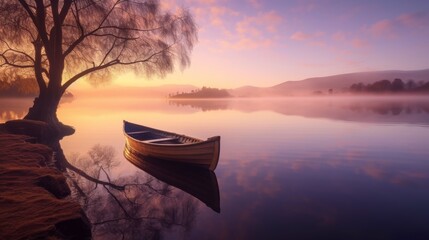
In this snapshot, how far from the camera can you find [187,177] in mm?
11055

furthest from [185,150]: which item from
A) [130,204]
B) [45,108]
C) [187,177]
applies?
[45,108]

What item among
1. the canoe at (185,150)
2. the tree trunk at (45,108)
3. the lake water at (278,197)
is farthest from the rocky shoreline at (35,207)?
the tree trunk at (45,108)

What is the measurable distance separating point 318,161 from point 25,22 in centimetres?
2053

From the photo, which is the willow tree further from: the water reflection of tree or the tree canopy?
the water reflection of tree

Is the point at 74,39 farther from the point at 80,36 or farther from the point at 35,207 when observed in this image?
the point at 35,207

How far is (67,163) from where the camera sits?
13.9 m

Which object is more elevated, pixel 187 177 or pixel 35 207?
pixel 35 207

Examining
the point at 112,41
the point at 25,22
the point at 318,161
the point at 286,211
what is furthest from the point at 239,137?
the point at 25,22

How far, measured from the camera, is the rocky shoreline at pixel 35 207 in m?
4.47

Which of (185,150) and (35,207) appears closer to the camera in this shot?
(35,207)

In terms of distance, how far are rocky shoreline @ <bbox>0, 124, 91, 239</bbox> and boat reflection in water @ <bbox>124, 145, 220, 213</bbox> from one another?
3.94m

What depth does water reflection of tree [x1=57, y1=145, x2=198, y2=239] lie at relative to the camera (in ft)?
22.4

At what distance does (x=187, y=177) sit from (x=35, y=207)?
6.34 metres

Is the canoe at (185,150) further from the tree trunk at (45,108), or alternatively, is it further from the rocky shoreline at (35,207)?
the tree trunk at (45,108)
